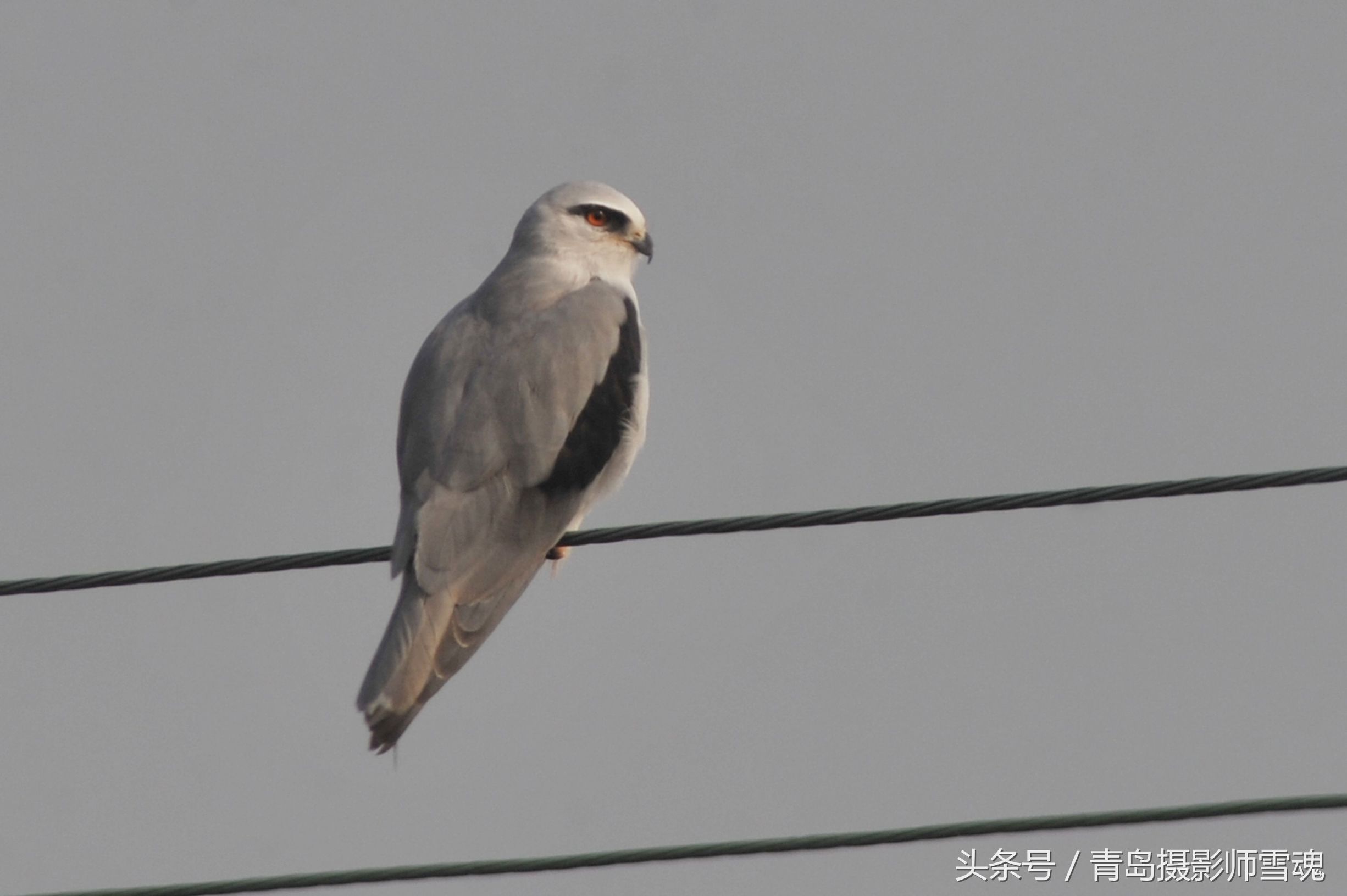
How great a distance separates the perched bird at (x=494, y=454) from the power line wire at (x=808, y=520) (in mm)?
958

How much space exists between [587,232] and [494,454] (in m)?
1.72

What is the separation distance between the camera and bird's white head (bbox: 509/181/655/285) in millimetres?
8211

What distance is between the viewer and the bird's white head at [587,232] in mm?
8211

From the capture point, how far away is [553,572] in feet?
24.2

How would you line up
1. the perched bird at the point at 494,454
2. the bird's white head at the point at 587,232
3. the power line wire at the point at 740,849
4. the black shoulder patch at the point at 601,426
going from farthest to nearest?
the bird's white head at the point at 587,232 → the black shoulder patch at the point at 601,426 → the perched bird at the point at 494,454 → the power line wire at the point at 740,849

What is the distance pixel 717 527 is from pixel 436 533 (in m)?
1.74

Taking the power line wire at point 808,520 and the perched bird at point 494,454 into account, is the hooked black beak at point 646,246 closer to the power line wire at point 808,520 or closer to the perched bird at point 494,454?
the perched bird at point 494,454

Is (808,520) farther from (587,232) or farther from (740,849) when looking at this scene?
(587,232)

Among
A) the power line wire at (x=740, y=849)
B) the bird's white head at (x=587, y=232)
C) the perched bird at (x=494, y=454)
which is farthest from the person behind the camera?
the bird's white head at (x=587, y=232)

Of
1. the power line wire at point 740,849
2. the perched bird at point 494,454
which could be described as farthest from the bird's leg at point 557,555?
the power line wire at point 740,849

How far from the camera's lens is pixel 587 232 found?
835 centimetres

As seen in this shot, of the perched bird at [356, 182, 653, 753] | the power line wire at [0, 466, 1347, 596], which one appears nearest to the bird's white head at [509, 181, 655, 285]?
the perched bird at [356, 182, 653, 753]

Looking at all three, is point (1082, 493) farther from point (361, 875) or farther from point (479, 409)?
point (479, 409)

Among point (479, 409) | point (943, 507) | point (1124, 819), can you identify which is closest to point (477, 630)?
point (479, 409)
